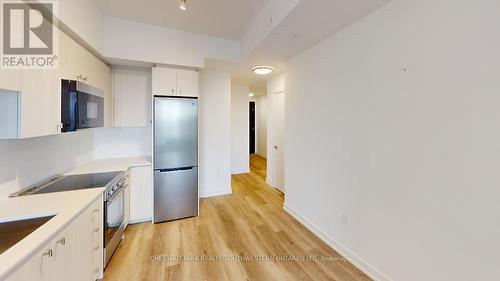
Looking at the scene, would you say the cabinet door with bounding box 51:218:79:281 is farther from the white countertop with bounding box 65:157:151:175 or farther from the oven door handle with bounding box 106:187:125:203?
the white countertop with bounding box 65:157:151:175

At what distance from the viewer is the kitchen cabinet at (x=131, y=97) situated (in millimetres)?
3104

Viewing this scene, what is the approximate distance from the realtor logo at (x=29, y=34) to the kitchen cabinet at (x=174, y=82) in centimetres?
125

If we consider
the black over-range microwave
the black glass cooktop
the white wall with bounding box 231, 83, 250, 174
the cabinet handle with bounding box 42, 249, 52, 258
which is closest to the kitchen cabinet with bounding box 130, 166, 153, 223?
the black glass cooktop

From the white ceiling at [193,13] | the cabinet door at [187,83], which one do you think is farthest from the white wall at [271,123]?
the cabinet door at [187,83]

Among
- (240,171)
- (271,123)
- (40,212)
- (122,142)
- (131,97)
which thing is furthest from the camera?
(240,171)

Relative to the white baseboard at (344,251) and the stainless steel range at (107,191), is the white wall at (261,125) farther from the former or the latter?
the stainless steel range at (107,191)

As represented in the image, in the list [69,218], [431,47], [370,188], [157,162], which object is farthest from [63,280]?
[431,47]

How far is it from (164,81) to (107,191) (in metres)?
1.74

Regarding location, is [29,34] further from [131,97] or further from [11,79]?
[131,97]

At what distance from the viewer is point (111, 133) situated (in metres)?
3.22

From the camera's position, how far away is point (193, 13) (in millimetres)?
2625

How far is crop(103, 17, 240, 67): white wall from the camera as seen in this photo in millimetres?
2732

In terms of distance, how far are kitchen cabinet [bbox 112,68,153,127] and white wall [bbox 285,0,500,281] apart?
2.68m

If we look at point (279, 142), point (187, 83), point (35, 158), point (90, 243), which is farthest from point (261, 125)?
point (90, 243)
